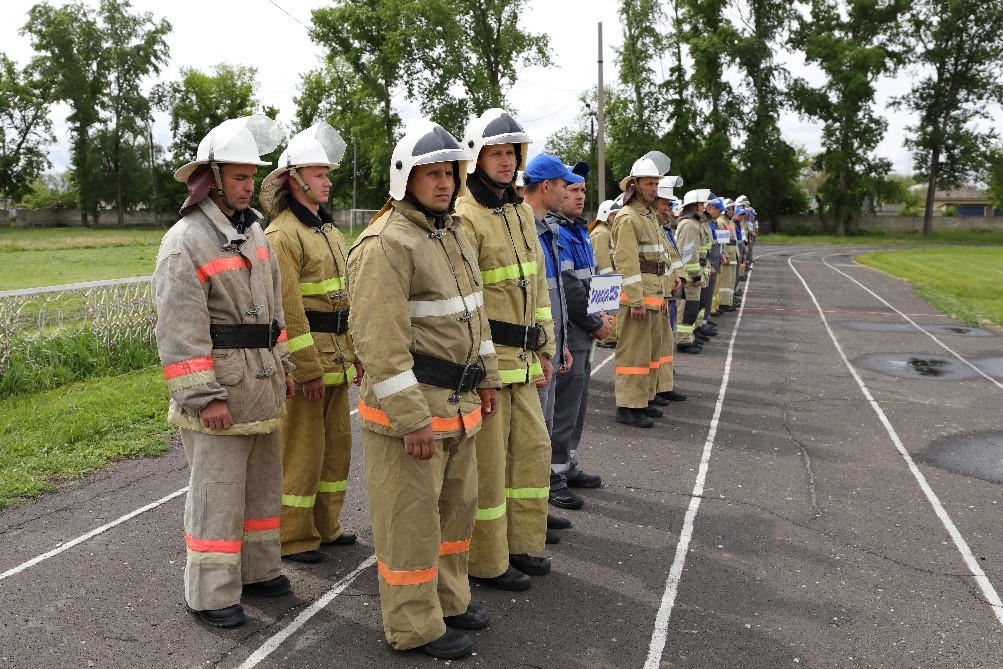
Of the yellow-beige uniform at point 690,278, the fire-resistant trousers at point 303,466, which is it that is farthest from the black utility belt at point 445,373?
the yellow-beige uniform at point 690,278

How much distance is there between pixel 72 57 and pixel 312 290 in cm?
7153

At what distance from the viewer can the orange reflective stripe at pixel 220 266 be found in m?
4.38

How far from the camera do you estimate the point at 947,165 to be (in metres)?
62.2

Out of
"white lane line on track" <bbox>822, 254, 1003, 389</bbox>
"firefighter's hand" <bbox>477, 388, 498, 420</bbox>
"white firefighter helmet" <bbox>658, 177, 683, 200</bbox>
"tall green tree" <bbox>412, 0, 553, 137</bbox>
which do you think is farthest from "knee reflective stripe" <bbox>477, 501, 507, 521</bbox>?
"tall green tree" <bbox>412, 0, 553, 137</bbox>

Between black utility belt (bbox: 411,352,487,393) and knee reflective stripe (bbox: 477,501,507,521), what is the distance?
2.78ft

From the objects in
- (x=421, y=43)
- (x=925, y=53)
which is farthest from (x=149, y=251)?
(x=925, y=53)

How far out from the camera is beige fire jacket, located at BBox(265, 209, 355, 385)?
5211mm

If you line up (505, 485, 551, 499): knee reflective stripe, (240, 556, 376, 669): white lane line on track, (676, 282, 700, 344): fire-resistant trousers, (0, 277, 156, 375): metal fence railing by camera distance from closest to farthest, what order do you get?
(240, 556, 376, 669): white lane line on track
(505, 485, 551, 499): knee reflective stripe
(0, 277, 156, 375): metal fence railing
(676, 282, 700, 344): fire-resistant trousers

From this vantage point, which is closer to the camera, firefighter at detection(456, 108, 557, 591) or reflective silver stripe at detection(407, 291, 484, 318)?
reflective silver stripe at detection(407, 291, 484, 318)

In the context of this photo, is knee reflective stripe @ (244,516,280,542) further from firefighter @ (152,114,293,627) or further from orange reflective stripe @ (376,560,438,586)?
orange reflective stripe @ (376,560,438,586)

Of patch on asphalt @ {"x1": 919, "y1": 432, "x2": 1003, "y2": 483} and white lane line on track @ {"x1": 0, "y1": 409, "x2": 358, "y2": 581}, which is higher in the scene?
white lane line on track @ {"x1": 0, "y1": 409, "x2": 358, "y2": 581}

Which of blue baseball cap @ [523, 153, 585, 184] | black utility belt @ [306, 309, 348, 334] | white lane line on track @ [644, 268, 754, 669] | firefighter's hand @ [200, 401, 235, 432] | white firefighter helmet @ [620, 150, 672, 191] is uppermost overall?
white firefighter helmet @ [620, 150, 672, 191]

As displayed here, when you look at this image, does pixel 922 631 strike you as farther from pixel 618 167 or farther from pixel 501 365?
pixel 618 167

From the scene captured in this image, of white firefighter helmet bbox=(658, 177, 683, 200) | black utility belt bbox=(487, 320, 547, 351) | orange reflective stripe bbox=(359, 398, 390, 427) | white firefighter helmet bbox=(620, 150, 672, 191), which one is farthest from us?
white firefighter helmet bbox=(658, 177, 683, 200)
